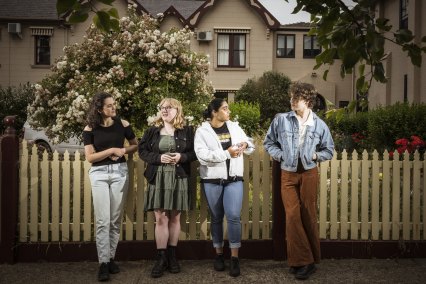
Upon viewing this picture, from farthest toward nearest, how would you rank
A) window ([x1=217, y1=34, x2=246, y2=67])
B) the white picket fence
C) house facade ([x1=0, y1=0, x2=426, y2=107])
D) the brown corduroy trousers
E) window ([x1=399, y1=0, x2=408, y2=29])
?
1. window ([x1=217, y1=34, x2=246, y2=67])
2. house facade ([x1=0, y1=0, x2=426, y2=107])
3. window ([x1=399, y1=0, x2=408, y2=29])
4. the white picket fence
5. the brown corduroy trousers

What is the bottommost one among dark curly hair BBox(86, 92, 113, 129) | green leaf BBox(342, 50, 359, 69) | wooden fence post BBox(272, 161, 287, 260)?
wooden fence post BBox(272, 161, 287, 260)

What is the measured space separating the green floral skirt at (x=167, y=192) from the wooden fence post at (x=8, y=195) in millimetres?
1616

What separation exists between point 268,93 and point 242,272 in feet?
66.5

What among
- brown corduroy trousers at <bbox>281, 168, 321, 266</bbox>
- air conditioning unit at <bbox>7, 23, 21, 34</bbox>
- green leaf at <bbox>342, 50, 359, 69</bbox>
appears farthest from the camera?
air conditioning unit at <bbox>7, 23, 21, 34</bbox>

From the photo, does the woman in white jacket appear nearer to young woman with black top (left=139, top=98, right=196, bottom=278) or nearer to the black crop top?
young woman with black top (left=139, top=98, right=196, bottom=278)

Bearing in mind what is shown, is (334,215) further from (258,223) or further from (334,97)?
(334,97)

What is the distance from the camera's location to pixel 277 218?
20.0 feet

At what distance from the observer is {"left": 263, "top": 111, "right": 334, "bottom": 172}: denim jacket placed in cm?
539

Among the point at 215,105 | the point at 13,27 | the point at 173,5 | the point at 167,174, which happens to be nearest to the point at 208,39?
the point at 173,5

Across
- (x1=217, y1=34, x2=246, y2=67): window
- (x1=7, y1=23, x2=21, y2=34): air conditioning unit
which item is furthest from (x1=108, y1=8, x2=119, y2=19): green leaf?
(x1=7, y1=23, x2=21, y2=34): air conditioning unit

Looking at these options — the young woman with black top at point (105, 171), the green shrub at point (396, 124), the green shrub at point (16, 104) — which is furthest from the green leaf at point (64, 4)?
the green shrub at point (16, 104)

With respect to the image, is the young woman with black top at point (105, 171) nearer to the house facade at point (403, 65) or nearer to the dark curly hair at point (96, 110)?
the dark curly hair at point (96, 110)

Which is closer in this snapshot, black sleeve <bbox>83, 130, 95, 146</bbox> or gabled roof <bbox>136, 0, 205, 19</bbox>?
black sleeve <bbox>83, 130, 95, 146</bbox>

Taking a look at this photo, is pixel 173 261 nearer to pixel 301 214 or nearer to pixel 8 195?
pixel 301 214
